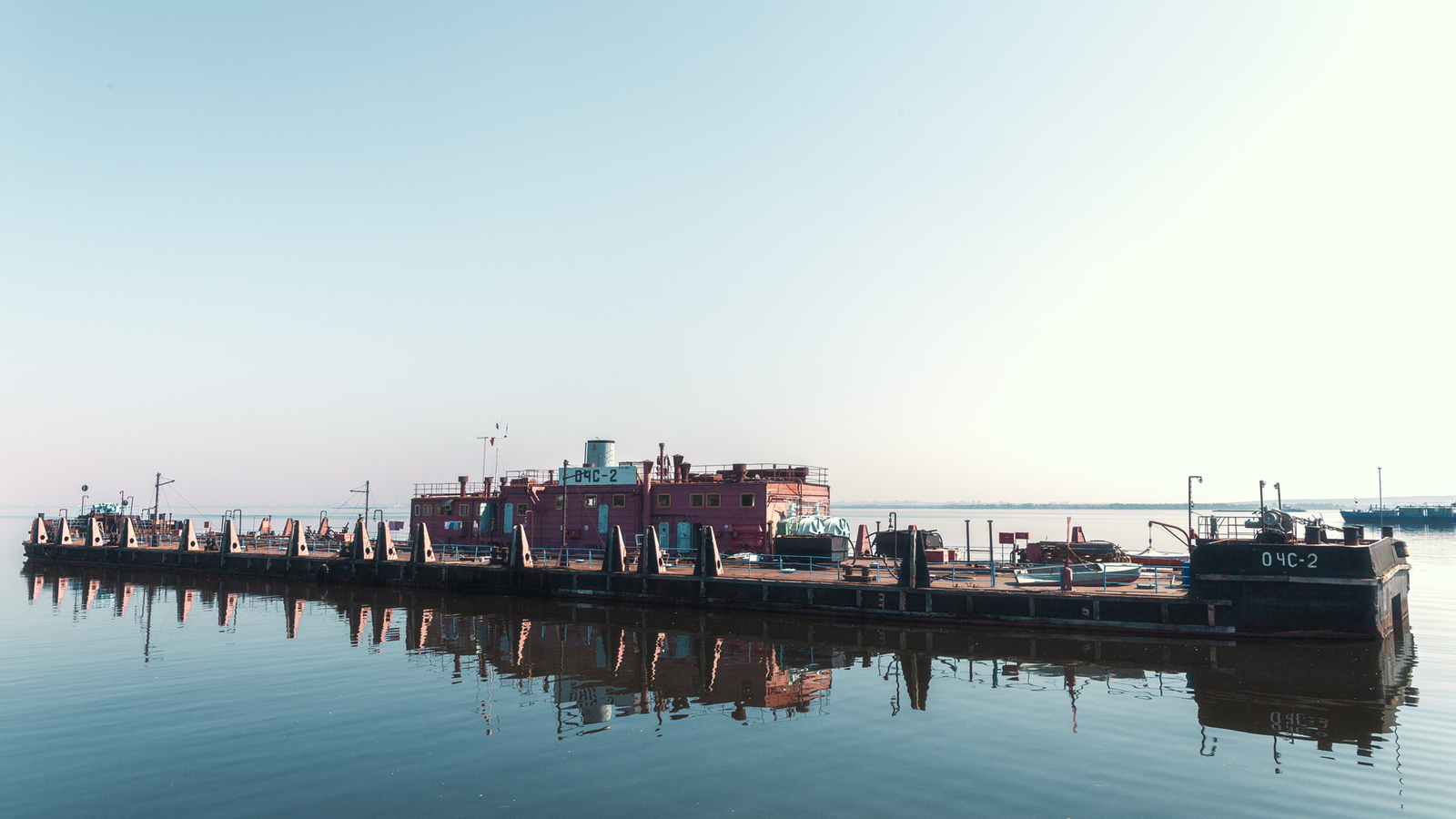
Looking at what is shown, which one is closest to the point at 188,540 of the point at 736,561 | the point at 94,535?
the point at 94,535

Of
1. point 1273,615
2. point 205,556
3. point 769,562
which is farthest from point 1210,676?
point 205,556

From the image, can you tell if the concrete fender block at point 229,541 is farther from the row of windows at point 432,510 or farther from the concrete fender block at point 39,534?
the concrete fender block at point 39,534

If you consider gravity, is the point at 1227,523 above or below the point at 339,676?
above

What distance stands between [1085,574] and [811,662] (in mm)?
14632

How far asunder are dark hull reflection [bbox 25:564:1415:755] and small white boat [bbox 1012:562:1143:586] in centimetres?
432

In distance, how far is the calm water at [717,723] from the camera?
14.7 meters

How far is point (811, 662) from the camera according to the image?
27.1 meters

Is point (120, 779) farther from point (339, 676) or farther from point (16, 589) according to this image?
point (16, 589)

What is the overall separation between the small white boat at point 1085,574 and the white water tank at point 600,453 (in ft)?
92.8

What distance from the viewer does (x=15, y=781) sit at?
1562 cm

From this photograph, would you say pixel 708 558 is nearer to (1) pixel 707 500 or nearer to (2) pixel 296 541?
(1) pixel 707 500

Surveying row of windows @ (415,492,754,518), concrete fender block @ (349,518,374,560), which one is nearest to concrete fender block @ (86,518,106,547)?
concrete fender block @ (349,518,374,560)

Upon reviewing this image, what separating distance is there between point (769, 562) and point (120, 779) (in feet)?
104

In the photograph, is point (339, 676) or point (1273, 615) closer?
point (339, 676)
